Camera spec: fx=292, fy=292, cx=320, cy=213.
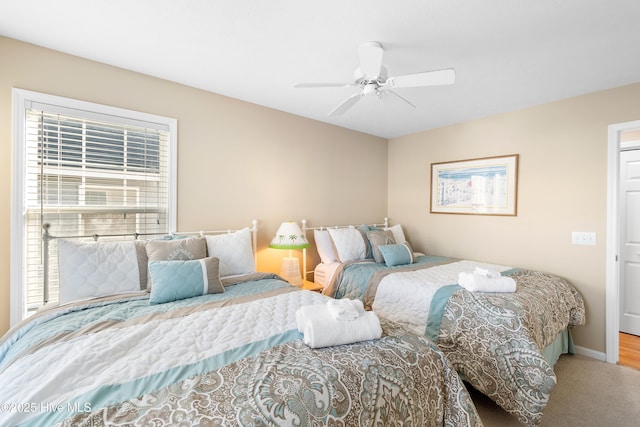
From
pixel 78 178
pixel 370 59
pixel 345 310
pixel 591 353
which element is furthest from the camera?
pixel 591 353

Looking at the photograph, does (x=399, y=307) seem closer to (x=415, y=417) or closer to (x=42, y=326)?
(x=415, y=417)

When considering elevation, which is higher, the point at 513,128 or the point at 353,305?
the point at 513,128

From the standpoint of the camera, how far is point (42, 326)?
149 cm

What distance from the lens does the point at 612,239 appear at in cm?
265

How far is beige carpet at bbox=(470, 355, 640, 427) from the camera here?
1.93m

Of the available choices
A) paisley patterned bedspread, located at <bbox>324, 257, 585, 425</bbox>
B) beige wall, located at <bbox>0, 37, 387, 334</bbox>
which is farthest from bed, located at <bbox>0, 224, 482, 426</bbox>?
beige wall, located at <bbox>0, 37, 387, 334</bbox>

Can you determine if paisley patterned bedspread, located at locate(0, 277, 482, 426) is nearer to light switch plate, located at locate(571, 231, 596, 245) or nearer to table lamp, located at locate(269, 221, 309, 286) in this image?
table lamp, located at locate(269, 221, 309, 286)

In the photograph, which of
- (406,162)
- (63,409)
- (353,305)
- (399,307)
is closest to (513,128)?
(406,162)

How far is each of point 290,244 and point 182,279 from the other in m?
1.26

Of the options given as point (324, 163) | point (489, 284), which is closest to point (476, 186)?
point (489, 284)

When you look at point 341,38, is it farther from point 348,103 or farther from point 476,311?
point 476,311

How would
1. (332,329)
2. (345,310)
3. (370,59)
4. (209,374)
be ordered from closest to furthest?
(209,374) < (332,329) < (345,310) < (370,59)

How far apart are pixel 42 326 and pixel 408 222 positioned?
3.95 meters

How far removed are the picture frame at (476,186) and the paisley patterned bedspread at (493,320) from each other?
32.8 inches
